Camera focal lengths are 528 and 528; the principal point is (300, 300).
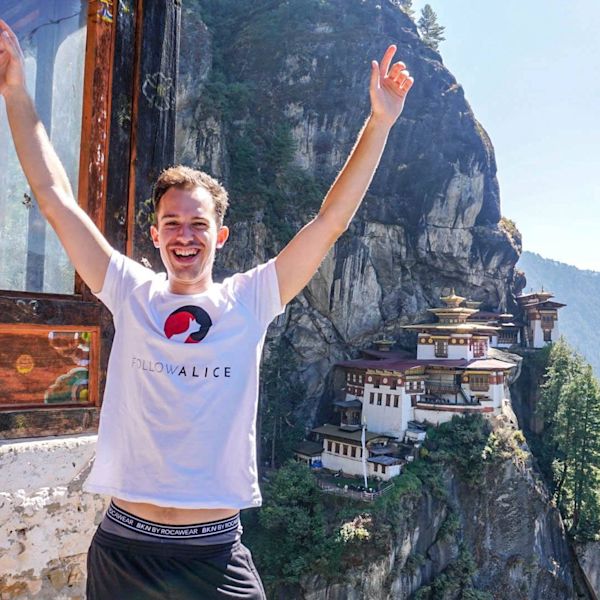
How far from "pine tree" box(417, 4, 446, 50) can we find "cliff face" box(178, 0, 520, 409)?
15.1 ft

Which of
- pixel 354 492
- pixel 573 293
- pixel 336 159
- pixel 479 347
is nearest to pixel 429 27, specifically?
pixel 336 159

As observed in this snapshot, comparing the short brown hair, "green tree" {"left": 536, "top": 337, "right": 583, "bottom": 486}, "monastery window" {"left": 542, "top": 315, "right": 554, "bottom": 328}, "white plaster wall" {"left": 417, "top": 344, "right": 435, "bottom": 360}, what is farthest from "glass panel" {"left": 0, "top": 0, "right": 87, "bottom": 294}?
"monastery window" {"left": 542, "top": 315, "right": 554, "bottom": 328}

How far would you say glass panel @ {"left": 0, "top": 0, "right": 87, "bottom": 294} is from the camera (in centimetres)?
203

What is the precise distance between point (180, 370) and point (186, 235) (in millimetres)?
370

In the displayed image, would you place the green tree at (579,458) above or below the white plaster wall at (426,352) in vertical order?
below

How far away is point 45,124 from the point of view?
2.14 metres

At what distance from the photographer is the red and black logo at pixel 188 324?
1.41 m

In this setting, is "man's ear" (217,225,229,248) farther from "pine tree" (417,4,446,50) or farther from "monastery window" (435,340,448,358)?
"pine tree" (417,4,446,50)

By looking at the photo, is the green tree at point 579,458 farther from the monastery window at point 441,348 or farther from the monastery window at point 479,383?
the monastery window at point 441,348

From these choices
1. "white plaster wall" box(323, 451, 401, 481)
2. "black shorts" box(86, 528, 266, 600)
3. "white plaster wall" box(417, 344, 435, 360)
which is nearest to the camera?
"black shorts" box(86, 528, 266, 600)

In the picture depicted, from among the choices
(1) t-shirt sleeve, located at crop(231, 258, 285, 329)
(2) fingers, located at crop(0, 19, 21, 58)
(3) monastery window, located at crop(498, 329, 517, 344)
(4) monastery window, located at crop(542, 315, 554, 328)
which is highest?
(4) monastery window, located at crop(542, 315, 554, 328)

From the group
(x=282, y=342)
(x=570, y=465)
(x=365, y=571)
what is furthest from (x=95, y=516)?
(x=570, y=465)

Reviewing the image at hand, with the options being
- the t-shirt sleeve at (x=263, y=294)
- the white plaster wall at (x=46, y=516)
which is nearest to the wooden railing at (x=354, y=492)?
the white plaster wall at (x=46, y=516)

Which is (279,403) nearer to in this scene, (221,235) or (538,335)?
(538,335)
